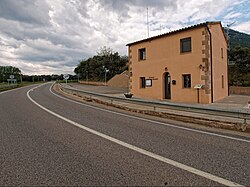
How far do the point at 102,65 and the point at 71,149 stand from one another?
5638 centimetres

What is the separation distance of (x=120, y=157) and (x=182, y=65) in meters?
15.8

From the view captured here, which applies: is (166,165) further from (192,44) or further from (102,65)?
(102,65)

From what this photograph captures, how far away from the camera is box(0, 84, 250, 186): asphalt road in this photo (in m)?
3.52

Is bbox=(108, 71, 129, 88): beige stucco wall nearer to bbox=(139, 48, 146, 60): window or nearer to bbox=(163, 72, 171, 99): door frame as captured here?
bbox=(139, 48, 146, 60): window

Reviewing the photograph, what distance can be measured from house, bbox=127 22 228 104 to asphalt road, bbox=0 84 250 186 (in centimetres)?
1188

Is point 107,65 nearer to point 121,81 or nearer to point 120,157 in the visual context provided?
point 121,81

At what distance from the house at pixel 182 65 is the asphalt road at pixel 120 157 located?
11.9m

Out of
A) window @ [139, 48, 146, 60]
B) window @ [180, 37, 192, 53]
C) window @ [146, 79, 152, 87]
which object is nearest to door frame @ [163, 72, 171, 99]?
window @ [146, 79, 152, 87]

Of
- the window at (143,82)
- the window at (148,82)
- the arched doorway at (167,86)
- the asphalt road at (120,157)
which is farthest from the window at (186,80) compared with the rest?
the asphalt road at (120,157)

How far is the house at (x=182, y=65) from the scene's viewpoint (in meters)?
17.8

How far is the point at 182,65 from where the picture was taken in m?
19.0

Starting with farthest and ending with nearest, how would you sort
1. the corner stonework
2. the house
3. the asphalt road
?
the house, the corner stonework, the asphalt road

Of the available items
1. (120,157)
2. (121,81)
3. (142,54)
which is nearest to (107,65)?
(121,81)

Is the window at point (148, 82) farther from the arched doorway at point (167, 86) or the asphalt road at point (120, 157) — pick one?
the asphalt road at point (120, 157)
